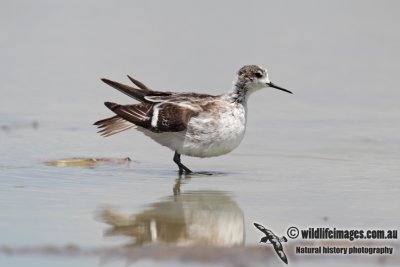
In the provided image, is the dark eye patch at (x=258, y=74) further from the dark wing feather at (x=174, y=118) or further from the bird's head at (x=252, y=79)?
the dark wing feather at (x=174, y=118)

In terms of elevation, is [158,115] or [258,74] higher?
[258,74]

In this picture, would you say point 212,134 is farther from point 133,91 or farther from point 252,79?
point 133,91

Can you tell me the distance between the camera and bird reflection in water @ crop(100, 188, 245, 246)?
7914 mm

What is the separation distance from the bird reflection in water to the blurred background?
0.08ft

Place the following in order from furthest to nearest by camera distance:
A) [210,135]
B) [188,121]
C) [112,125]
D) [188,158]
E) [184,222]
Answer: [188,158] < [112,125] < [188,121] < [210,135] < [184,222]

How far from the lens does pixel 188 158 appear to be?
12.3m

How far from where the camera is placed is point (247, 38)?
18625 millimetres

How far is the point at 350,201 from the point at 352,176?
1.29 m

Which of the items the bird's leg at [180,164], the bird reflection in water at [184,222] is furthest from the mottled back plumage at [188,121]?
the bird reflection in water at [184,222]

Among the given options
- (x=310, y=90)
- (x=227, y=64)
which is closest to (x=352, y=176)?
(x=310, y=90)

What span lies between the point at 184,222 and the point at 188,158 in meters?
3.85

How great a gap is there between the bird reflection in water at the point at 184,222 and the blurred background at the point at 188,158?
0.02m

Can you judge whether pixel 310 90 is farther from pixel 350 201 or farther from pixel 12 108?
pixel 350 201

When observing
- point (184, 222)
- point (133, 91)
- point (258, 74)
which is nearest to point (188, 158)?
point (133, 91)
